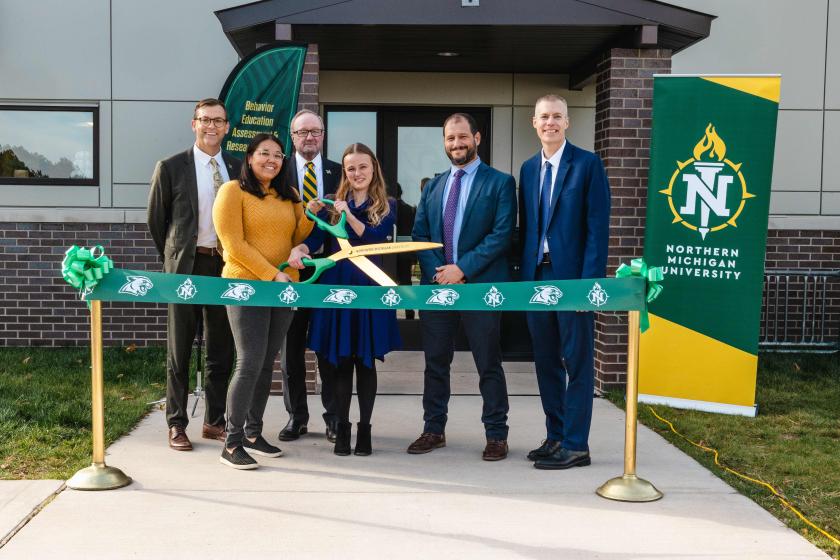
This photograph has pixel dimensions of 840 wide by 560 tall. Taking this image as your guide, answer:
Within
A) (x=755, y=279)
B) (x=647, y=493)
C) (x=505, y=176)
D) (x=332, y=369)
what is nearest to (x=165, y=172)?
(x=332, y=369)

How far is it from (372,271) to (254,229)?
0.71 metres

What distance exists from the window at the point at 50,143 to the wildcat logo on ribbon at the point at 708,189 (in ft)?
20.5

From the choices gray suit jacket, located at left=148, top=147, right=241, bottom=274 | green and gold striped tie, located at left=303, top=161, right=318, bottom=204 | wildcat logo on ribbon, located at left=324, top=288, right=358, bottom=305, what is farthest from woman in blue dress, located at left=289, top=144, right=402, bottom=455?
gray suit jacket, located at left=148, top=147, right=241, bottom=274

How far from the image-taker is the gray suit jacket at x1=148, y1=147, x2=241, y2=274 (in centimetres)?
545

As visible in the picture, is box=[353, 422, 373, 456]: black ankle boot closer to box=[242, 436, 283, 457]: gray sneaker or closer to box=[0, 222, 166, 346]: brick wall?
box=[242, 436, 283, 457]: gray sneaker

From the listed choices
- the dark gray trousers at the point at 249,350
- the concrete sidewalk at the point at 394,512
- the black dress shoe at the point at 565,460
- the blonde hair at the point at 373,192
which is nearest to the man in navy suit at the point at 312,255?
the concrete sidewalk at the point at 394,512

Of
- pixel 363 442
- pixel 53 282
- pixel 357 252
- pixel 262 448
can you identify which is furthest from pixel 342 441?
pixel 53 282

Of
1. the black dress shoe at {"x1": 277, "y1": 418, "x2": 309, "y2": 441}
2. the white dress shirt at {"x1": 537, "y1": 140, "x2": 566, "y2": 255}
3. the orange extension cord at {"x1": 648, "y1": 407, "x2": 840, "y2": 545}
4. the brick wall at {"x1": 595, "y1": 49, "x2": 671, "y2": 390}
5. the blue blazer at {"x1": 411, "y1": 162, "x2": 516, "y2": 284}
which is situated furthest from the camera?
the brick wall at {"x1": 595, "y1": 49, "x2": 671, "y2": 390}

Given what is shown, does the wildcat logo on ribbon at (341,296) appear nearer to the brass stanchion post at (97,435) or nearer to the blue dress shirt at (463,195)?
the blue dress shirt at (463,195)

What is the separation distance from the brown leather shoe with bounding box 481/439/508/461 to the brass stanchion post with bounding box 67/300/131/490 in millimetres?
2084

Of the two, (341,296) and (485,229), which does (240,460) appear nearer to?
(341,296)

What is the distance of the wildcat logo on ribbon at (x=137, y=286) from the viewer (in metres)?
4.61

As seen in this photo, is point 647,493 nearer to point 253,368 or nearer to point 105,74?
point 253,368

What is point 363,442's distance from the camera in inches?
213
